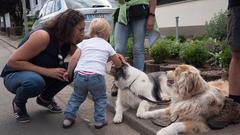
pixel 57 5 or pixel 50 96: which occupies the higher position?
pixel 57 5

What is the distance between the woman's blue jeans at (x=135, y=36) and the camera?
6363 millimetres

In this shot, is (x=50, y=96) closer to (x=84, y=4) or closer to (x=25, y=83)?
(x=25, y=83)

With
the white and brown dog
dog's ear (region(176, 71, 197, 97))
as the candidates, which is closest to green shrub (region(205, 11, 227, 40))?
the white and brown dog

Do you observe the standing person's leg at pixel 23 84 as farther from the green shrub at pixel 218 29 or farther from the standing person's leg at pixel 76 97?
the green shrub at pixel 218 29

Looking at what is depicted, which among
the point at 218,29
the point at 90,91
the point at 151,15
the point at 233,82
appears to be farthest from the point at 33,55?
the point at 218,29

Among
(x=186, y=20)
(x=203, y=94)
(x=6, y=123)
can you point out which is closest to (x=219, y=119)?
(x=203, y=94)

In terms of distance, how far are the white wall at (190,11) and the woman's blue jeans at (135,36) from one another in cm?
681

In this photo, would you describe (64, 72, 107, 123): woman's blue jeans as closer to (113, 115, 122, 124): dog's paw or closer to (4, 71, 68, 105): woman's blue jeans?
(113, 115, 122, 124): dog's paw

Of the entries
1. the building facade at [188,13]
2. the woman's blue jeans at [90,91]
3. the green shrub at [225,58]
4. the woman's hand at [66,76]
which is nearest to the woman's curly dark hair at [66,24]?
the woman's hand at [66,76]

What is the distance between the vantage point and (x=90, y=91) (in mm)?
5141

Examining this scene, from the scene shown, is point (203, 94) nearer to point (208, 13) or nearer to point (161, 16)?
point (208, 13)

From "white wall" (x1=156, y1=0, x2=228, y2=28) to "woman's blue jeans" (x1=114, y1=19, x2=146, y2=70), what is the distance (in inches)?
268

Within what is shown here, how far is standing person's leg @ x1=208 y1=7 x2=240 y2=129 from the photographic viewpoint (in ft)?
14.3

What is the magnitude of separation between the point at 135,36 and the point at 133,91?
50.3 inches
